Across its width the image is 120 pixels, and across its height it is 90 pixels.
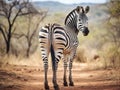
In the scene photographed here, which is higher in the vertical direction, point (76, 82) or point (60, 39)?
point (60, 39)

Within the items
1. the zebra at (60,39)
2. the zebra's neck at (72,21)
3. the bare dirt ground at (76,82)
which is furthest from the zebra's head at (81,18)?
the bare dirt ground at (76,82)

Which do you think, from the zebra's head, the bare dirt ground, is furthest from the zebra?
the bare dirt ground

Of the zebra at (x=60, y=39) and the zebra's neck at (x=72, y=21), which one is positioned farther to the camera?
the zebra's neck at (x=72, y=21)

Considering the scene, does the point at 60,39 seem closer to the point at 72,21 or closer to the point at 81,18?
the point at 81,18

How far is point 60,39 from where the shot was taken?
17359mm

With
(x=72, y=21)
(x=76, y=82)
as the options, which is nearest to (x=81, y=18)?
(x=72, y=21)

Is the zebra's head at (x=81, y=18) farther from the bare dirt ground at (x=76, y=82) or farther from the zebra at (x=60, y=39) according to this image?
the bare dirt ground at (x=76, y=82)

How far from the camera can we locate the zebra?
1705cm

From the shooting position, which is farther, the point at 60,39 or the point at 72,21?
the point at 72,21

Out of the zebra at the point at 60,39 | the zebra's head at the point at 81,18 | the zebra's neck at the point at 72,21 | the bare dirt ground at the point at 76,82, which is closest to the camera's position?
the zebra at the point at 60,39

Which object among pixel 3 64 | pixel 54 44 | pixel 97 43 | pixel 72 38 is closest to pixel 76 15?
pixel 72 38

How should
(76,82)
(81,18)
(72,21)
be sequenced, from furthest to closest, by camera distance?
(76,82), (72,21), (81,18)

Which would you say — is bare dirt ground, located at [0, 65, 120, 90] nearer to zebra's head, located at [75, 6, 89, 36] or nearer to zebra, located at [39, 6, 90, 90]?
zebra, located at [39, 6, 90, 90]

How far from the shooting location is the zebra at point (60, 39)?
17.0 meters
